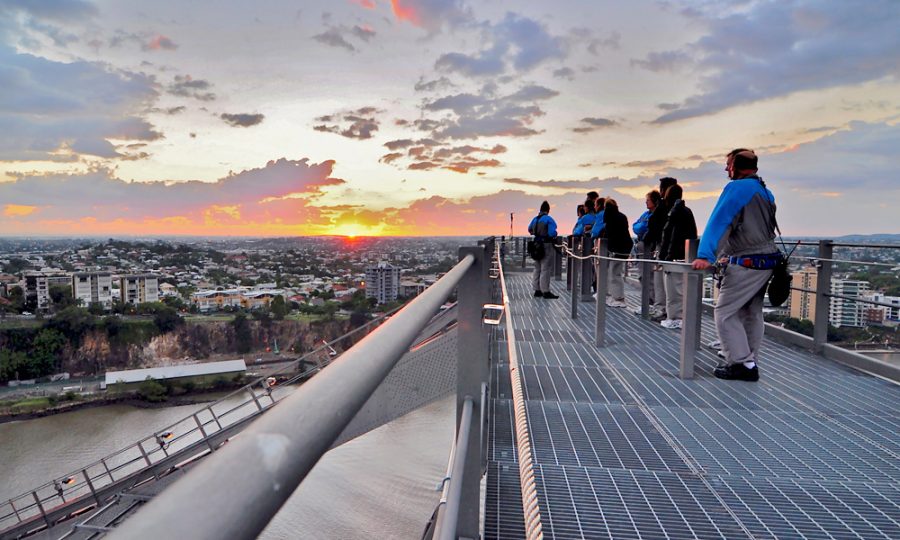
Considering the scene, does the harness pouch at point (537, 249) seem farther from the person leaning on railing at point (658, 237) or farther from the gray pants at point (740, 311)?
the gray pants at point (740, 311)

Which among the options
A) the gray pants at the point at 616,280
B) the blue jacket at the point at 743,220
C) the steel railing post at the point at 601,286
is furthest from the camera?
the gray pants at the point at 616,280

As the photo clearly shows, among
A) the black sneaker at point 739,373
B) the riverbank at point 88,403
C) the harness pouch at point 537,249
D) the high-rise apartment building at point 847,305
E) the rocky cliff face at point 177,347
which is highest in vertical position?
the harness pouch at point 537,249

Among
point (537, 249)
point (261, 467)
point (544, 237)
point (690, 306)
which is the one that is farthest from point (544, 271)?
point (261, 467)

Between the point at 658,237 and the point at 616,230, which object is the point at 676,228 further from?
the point at 616,230

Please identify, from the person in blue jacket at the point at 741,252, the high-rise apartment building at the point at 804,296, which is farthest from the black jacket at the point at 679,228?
the person in blue jacket at the point at 741,252

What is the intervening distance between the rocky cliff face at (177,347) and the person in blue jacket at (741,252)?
33.7m

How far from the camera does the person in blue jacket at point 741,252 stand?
4188 mm

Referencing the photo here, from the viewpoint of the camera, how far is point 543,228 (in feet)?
31.0

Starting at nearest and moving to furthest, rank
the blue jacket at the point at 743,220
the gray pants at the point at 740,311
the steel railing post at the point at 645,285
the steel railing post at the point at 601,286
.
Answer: the blue jacket at the point at 743,220, the gray pants at the point at 740,311, the steel railing post at the point at 601,286, the steel railing post at the point at 645,285

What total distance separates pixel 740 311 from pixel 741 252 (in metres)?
0.52

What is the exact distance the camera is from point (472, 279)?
90.7 inches

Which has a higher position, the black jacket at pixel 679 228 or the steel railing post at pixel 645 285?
the black jacket at pixel 679 228

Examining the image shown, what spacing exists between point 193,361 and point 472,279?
1540 inches

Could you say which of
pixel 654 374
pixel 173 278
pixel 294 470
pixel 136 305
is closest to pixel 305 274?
pixel 173 278
